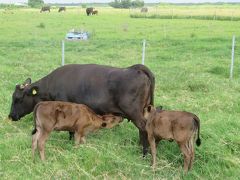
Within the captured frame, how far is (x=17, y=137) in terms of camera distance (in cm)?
757

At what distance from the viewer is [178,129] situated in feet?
21.3

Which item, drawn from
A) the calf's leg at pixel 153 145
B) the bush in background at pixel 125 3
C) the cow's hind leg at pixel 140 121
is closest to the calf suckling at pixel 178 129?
the calf's leg at pixel 153 145

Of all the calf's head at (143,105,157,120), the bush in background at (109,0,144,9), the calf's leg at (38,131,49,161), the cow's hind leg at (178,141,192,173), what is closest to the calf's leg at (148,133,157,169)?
the calf's head at (143,105,157,120)

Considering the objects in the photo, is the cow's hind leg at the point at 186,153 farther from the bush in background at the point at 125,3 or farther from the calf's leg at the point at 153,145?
the bush in background at the point at 125,3

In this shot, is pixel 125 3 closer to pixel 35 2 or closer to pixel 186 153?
pixel 35 2

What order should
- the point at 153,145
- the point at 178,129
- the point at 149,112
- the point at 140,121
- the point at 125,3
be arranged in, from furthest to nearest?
the point at 125,3 → the point at 140,121 → the point at 149,112 → the point at 153,145 → the point at 178,129

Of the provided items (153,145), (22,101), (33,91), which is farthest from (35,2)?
(153,145)

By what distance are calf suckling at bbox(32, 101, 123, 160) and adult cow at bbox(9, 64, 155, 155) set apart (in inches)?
18.8

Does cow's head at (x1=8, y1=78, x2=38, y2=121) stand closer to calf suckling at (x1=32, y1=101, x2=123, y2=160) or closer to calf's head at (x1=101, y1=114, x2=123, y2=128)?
calf suckling at (x1=32, y1=101, x2=123, y2=160)

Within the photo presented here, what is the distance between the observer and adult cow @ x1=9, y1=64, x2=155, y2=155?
7.35 meters

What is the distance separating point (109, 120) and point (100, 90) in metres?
0.59

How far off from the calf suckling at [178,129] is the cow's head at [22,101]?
2.77 meters

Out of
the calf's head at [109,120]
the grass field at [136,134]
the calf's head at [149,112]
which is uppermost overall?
the calf's head at [149,112]

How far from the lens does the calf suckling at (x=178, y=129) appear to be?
21.2 feet
